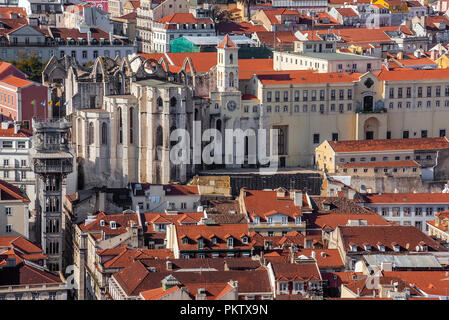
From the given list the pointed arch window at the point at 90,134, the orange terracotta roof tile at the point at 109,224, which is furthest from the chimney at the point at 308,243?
the pointed arch window at the point at 90,134

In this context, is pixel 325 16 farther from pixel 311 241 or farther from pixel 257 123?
pixel 311 241

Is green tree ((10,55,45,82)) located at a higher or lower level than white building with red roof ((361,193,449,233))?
higher

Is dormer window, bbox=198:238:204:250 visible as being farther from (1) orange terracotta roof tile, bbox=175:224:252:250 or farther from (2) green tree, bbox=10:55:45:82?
(2) green tree, bbox=10:55:45:82

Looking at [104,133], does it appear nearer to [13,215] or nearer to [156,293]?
[13,215]

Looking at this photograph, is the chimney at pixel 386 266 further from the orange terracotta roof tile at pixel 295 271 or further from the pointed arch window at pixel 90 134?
the pointed arch window at pixel 90 134

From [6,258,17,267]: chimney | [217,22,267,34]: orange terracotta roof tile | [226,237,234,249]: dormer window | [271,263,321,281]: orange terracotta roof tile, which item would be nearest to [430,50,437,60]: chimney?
[217,22,267,34]: orange terracotta roof tile

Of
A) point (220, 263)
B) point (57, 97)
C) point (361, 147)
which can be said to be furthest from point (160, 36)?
point (220, 263)

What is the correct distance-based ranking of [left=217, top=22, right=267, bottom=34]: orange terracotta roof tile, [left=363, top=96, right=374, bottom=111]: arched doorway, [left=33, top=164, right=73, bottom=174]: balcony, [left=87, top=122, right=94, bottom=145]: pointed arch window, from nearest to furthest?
[left=33, top=164, right=73, bottom=174]: balcony → [left=87, top=122, right=94, bottom=145]: pointed arch window → [left=363, top=96, right=374, bottom=111]: arched doorway → [left=217, top=22, right=267, bottom=34]: orange terracotta roof tile

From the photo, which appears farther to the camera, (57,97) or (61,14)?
(61,14)
